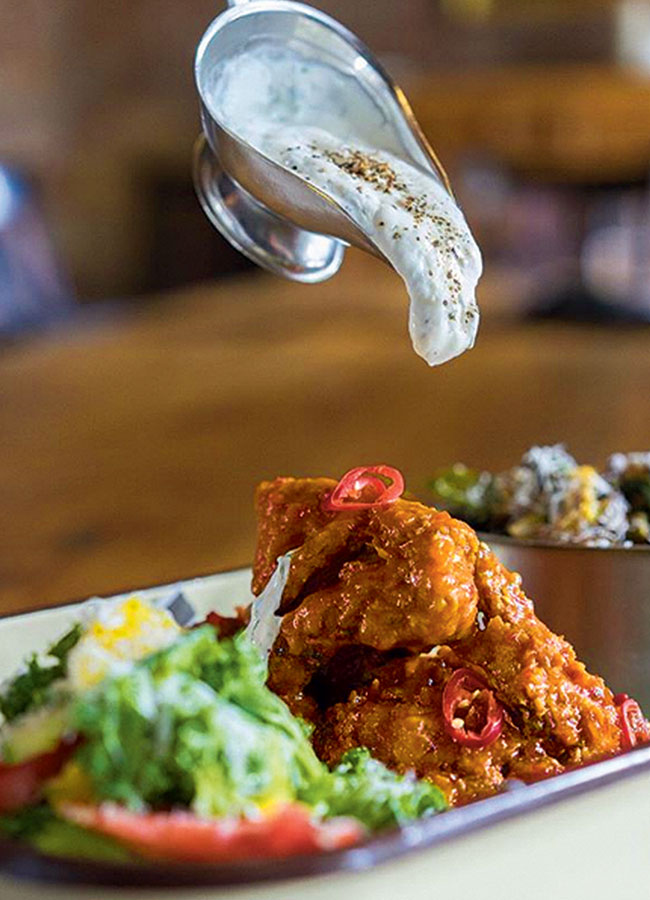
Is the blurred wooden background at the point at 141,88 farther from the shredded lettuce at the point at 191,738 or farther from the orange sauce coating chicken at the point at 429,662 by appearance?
the shredded lettuce at the point at 191,738

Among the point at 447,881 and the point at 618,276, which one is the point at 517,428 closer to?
the point at 447,881

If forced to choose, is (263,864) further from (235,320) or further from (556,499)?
(235,320)

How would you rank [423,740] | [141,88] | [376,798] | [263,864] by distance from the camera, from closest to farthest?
1. [263,864]
2. [376,798]
3. [423,740]
4. [141,88]

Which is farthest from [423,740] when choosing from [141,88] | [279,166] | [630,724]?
[141,88]

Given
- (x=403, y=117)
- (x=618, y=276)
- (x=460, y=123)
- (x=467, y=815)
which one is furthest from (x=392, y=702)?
(x=618, y=276)

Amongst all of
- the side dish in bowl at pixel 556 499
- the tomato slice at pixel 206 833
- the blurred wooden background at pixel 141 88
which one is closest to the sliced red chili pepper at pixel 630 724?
the side dish in bowl at pixel 556 499
